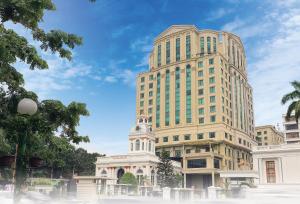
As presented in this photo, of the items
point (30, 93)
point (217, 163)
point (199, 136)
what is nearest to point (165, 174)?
point (217, 163)

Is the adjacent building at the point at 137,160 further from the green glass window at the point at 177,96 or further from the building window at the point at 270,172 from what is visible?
the building window at the point at 270,172

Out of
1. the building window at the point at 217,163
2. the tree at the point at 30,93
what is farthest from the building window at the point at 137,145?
the tree at the point at 30,93

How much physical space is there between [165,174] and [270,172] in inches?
745

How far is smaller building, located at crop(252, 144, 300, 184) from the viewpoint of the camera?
44938 millimetres

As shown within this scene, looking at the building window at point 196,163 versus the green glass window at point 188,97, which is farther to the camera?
the green glass window at point 188,97

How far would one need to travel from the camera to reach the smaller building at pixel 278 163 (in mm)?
44938

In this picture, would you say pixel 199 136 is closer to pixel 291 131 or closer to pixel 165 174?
pixel 165 174

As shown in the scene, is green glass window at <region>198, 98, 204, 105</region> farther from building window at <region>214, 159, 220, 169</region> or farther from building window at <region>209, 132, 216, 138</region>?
building window at <region>214, 159, 220, 169</region>

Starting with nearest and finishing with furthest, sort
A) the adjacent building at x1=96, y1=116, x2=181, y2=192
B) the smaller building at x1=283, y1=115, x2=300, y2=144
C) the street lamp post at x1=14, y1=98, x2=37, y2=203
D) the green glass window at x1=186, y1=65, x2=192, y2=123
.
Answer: the street lamp post at x1=14, y1=98, x2=37, y2=203, the adjacent building at x1=96, y1=116, x2=181, y2=192, the green glass window at x1=186, y1=65, x2=192, y2=123, the smaller building at x1=283, y1=115, x2=300, y2=144

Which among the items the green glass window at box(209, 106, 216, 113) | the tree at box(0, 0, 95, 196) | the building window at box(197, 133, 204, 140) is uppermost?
the green glass window at box(209, 106, 216, 113)

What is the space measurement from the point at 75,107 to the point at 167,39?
8136 centimetres

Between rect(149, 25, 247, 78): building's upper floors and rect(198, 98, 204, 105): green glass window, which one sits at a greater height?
rect(149, 25, 247, 78): building's upper floors

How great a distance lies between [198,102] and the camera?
80.5 m

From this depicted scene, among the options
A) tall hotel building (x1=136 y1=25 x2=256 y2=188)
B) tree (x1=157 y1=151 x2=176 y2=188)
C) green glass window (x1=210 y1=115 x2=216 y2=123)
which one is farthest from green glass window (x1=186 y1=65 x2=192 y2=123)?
tree (x1=157 y1=151 x2=176 y2=188)
